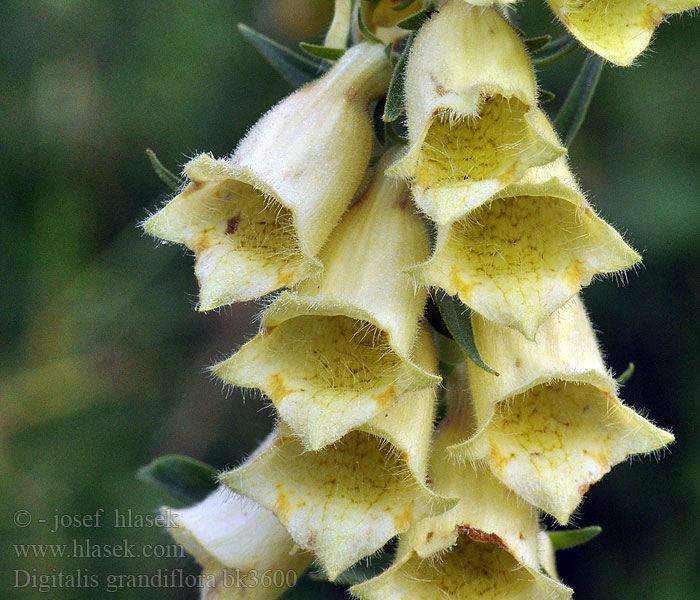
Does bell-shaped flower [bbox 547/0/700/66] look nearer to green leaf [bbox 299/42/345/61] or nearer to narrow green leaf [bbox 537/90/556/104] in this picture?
narrow green leaf [bbox 537/90/556/104]

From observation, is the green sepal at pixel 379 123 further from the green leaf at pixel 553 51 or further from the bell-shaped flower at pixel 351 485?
the bell-shaped flower at pixel 351 485

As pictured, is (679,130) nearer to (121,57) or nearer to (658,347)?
(658,347)

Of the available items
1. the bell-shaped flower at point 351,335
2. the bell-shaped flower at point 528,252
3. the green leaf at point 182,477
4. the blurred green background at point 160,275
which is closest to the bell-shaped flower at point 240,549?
the green leaf at point 182,477

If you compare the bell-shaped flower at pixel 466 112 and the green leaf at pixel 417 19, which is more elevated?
the green leaf at pixel 417 19

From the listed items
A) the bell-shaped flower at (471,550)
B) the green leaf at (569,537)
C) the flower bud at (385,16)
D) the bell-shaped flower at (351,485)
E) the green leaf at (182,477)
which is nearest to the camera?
the bell-shaped flower at (351,485)

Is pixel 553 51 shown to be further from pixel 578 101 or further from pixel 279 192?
pixel 279 192

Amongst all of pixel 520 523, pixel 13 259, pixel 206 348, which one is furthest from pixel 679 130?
pixel 13 259
